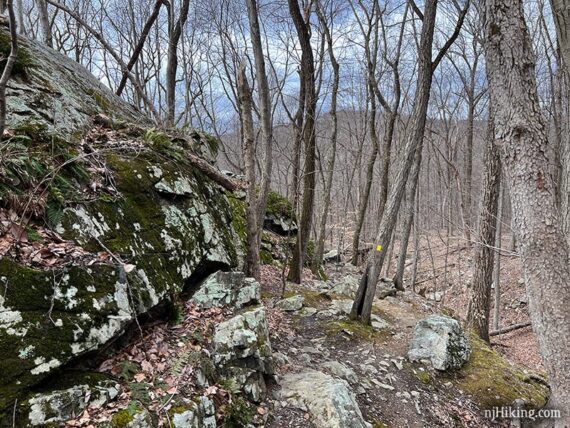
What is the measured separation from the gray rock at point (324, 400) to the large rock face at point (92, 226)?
1.62 meters

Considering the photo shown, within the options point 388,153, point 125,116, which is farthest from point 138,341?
point 388,153

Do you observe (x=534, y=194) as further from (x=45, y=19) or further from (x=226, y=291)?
(x=45, y=19)

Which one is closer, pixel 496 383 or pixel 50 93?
pixel 50 93


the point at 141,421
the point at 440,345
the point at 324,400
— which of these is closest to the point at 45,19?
the point at 141,421

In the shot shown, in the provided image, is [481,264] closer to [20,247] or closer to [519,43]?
[519,43]

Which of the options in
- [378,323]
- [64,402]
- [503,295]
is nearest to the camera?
[64,402]

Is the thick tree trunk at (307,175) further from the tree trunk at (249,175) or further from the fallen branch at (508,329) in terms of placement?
the fallen branch at (508,329)

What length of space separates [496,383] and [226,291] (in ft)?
14.0

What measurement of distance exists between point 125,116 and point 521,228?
5770mm

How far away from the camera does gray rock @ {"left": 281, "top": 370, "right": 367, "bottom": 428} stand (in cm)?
327

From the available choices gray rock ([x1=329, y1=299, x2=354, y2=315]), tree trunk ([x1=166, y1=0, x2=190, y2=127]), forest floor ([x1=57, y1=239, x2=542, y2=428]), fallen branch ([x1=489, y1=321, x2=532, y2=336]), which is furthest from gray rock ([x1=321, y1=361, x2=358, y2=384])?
fallen branch ([x1=489, y1=321, x2=532, y2=336])

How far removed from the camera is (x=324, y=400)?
11.2ft

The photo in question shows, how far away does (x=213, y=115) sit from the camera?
19.0 m

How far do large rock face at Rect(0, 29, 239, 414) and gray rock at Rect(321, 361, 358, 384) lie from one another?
1.86 m
